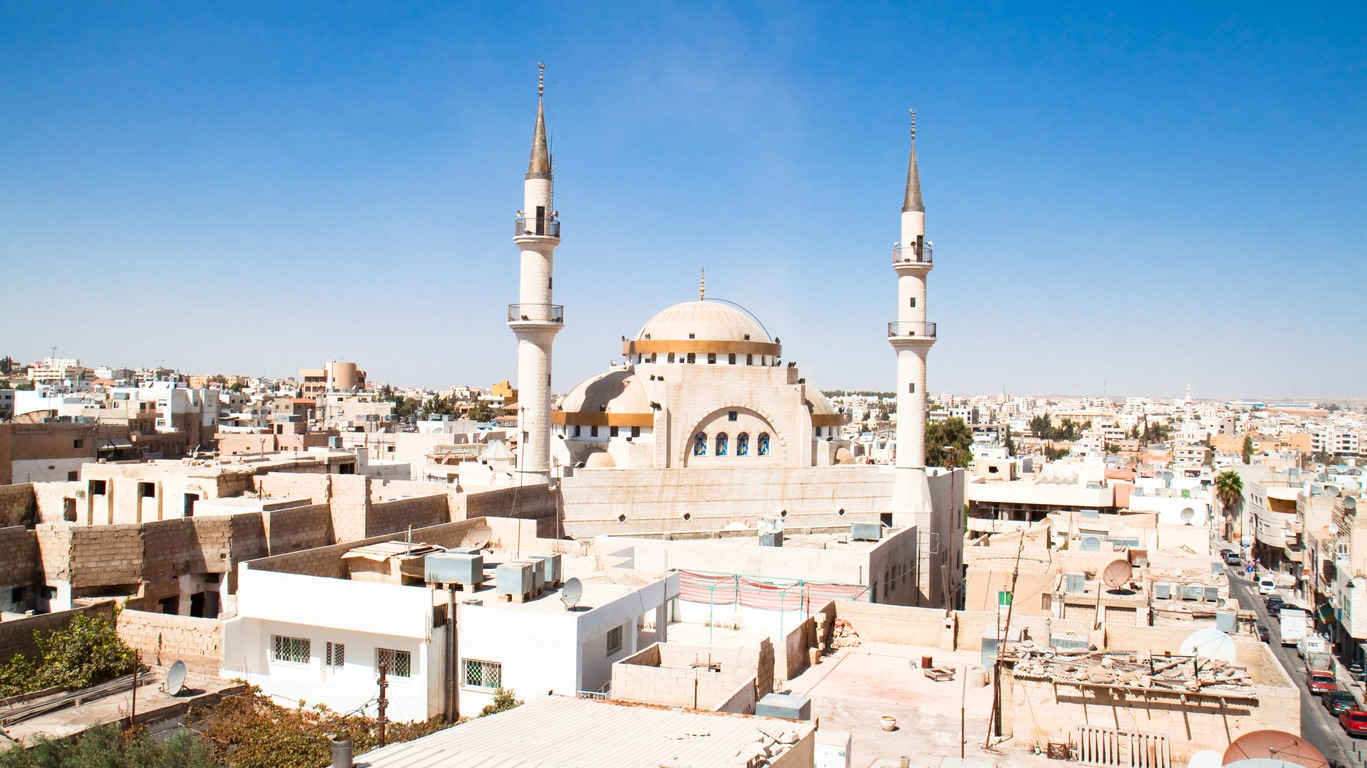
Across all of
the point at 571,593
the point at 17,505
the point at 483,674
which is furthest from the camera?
the point at 17,505

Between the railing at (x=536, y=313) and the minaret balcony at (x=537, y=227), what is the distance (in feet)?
5.31

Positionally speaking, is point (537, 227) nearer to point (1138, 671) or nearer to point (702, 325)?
point (702, 325)

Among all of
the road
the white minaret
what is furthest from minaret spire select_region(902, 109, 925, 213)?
the road

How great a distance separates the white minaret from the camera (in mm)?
28906

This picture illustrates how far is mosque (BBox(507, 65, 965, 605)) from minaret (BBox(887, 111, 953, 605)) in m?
0.04

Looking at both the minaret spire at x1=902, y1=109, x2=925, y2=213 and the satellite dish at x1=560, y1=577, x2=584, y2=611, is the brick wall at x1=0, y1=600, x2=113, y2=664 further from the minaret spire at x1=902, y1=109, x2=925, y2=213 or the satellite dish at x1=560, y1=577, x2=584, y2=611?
the minaret spire at x1=902, y1=109, x2=925, y2=213

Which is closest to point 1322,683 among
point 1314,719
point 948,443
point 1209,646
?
point 1314,719

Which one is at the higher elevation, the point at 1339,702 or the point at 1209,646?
the point at 1209,646

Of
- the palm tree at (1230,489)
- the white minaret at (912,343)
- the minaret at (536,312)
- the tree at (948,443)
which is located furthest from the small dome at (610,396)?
the palm tree at (1230,489)

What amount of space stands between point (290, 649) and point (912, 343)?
64.4 ft

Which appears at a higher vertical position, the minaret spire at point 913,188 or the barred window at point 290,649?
the minaret spire at point 913,188

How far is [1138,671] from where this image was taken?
11867 mm

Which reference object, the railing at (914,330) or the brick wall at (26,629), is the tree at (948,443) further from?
the brick wall at (26,629)

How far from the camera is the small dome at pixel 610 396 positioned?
28.8m
